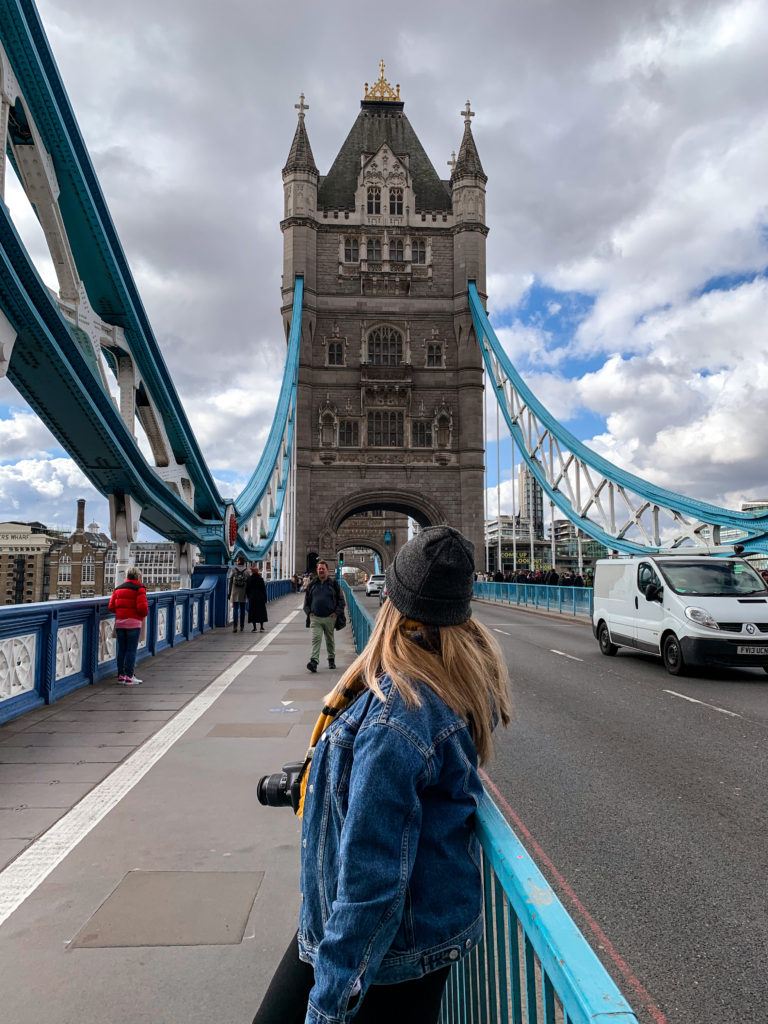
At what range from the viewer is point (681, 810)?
14.4ft

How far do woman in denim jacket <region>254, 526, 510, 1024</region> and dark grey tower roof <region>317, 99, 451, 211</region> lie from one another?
154ft

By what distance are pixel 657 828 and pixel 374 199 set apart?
46063mm

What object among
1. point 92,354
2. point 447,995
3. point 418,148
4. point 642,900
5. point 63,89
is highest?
point 418,148

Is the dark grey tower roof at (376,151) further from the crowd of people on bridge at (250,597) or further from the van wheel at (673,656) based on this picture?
the van wheel at (673,656)

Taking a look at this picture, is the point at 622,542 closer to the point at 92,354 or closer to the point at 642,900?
the point at 92,354

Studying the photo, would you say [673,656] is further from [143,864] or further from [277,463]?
[277,463]

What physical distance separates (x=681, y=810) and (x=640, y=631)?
696cm

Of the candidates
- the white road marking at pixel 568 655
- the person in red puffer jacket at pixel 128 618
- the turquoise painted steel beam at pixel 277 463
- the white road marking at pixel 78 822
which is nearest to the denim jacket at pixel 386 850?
the white road marking at pixel 78 822

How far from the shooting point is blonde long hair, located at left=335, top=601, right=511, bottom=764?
1576mm

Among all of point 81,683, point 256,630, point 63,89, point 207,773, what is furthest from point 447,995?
point 256,630

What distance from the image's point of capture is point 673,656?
10.0 metres

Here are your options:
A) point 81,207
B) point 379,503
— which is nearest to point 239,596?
point 81,207

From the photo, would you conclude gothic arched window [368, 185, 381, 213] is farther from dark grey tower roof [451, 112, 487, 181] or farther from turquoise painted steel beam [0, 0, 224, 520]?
turquoise painted steel beam [0, 0, 224, 520]

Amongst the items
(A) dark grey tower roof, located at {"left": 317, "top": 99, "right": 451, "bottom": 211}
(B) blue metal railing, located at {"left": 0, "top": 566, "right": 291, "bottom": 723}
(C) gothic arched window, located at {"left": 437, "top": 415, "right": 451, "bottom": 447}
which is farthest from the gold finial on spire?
(B) blue metal railing, located at {"left": 0, "top": 566, "right": 291, "bottom": 723}
